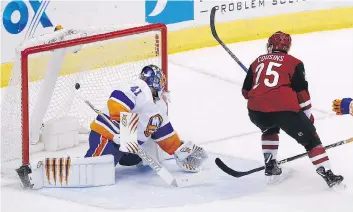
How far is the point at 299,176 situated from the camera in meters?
4.59

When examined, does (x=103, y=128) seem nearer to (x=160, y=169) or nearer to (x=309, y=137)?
(x=160, y=169)

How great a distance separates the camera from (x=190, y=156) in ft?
15.5

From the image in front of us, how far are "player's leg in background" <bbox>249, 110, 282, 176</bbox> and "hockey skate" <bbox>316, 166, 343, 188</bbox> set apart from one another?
20 cm

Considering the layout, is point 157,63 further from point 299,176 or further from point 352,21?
point 352,21

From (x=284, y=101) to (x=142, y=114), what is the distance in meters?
0.61

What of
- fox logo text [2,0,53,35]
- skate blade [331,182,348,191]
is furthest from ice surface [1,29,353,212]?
fox logo text [2,0,53,35]

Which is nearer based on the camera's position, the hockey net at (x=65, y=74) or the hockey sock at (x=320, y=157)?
the hockey sock at (x=320, y=157)

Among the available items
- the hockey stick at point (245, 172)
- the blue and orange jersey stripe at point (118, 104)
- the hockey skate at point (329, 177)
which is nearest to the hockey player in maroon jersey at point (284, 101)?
the hockey skate at point (329, 177)

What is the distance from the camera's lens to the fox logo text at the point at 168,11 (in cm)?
684

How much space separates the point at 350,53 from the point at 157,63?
2471mm

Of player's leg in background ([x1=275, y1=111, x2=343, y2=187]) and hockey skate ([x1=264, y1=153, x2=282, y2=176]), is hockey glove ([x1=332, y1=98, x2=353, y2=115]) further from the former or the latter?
hockey skate ([x1=264, y1=153, x2=282, y2=176])

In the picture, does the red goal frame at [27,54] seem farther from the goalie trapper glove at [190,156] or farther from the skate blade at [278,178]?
the skate blade at [278,178]

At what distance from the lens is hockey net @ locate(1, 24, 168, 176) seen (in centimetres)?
453

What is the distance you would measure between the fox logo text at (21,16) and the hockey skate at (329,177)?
2402 mm
